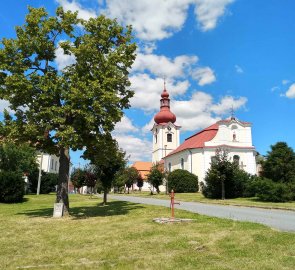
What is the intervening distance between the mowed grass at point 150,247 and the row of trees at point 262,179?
53.0 feet

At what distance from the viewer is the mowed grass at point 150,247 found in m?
6.85

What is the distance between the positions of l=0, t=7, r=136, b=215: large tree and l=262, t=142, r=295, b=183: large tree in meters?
17.8

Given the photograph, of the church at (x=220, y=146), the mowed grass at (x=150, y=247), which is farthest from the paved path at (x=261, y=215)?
the church at (x=220, y=146)

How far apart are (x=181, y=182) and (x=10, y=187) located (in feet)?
88.5

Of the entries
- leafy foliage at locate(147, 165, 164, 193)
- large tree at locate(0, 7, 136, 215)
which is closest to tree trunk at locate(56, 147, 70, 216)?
large tree at locate(0, 7, 136, 215)

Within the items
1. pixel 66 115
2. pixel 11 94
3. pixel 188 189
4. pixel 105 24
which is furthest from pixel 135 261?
pixel 188 189

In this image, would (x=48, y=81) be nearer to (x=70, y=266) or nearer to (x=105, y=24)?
(x=105, y=24)

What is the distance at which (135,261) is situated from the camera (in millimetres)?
7074

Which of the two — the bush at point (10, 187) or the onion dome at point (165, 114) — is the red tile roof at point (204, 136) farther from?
the bush at point (10, 187)

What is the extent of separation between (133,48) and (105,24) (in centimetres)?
177

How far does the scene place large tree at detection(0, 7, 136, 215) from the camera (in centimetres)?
1484

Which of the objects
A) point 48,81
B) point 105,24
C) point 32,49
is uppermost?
point 105,24

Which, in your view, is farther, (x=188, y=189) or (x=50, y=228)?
(x=188, y=189)

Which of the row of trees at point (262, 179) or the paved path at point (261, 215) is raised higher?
→ the row of trees at point (262, 179)
